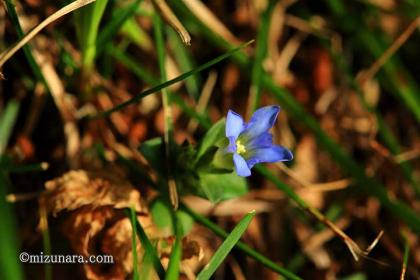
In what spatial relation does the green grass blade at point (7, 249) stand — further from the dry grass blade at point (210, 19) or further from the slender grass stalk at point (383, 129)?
the slender grass stalk at point (383, 129)

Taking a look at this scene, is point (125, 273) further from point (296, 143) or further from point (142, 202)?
point (296, 143)

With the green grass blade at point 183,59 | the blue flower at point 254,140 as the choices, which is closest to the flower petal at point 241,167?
the blue flower at point 254,140

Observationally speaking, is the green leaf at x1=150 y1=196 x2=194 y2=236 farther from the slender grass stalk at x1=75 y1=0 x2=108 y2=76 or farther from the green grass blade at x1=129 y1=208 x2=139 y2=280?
the slender grass stalk at x1=75 y1=0 x2=108 y2=76

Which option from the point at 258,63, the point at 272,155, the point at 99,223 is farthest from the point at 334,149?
the point at 99,223

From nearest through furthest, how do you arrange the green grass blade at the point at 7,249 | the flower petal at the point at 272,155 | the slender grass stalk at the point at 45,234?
the green grass blade at the point at 7,249 → the flower petal at the point at 272,155 → the slender grass stalk at the point at 45,234

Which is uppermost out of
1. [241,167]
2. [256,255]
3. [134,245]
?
[241,167]

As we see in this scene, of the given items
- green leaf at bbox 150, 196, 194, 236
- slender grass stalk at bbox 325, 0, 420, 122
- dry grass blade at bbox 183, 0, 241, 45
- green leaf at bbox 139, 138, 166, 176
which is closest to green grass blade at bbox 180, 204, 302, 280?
green leaf at bbox 150, 196, 194, 236

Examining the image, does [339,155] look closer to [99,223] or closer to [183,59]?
[183,59]
